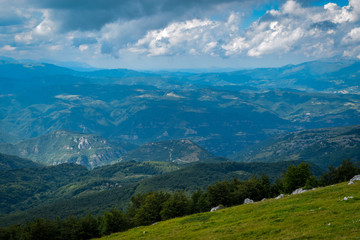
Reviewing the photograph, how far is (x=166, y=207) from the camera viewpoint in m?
101

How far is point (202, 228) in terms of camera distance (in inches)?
2409

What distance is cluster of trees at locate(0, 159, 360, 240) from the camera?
316 ft

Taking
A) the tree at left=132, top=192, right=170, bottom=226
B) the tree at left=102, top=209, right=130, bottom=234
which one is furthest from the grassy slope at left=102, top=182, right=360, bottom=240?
the tree at left=102, top=209, right=130, bottom=234

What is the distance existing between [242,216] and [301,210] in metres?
13.9

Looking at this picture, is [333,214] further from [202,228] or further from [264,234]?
[202,228]

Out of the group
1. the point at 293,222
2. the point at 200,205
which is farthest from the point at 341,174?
the point at 293,222

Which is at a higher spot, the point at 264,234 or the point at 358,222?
the point at 358,222

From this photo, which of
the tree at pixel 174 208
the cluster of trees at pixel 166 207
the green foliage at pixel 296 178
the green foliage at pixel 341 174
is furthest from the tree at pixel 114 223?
the green foliage at pixel 341 174

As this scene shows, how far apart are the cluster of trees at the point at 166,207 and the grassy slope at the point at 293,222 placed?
112ft

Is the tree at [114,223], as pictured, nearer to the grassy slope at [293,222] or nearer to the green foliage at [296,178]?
the grassy slope at [293,222]

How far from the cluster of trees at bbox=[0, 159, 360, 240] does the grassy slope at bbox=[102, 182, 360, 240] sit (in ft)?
112

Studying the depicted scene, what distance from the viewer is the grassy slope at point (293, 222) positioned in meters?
40.1

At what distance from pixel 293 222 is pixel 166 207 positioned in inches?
2398

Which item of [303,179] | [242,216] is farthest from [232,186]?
→ [242,216]
